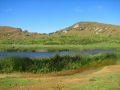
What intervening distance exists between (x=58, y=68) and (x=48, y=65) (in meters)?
1.15

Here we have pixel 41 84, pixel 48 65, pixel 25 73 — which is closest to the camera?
pixel 41 84

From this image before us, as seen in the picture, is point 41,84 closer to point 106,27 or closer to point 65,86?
point 65,86

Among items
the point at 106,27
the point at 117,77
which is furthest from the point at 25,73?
the point at 106,27

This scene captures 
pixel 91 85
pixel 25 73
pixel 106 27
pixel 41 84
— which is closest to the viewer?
pixel 91 85

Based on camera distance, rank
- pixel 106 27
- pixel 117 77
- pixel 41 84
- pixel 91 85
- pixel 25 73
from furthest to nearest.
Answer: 1. pixel 106 27
2. pixel 25 73
3. pixel 117 77
4. pixel 41 84
5. pixel 91 85

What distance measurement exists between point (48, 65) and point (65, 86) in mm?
11974

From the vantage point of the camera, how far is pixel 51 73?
1200 inches

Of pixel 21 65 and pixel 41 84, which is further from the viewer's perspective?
pixel 21 65

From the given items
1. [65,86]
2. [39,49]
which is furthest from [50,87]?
[39,49]

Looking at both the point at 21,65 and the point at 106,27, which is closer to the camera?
the point at 21,65

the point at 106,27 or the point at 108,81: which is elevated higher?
the point at 106,27

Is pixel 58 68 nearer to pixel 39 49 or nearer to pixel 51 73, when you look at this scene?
pixel 51 73

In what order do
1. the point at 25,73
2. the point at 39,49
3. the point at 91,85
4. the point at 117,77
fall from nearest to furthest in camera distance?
the point at 91,85, the point at 117,77, the point at 25,73, the point at 39,49

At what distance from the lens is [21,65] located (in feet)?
101
